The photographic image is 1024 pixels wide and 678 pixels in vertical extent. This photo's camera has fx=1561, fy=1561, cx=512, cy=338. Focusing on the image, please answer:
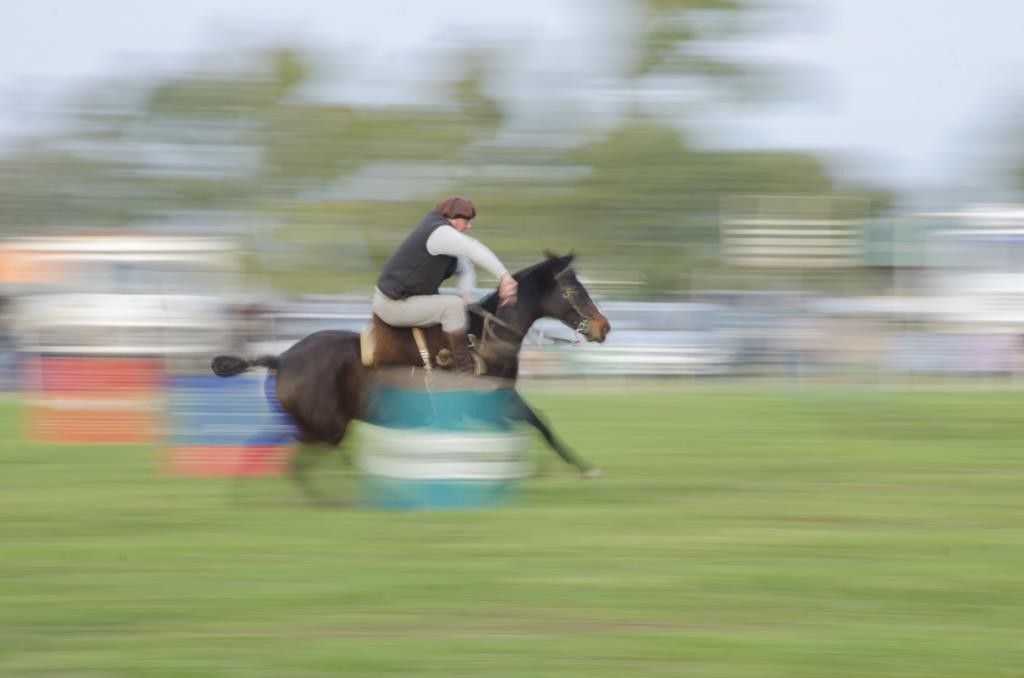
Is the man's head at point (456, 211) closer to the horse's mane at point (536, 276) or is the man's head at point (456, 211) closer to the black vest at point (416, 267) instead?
the black vest at point (416, 267)

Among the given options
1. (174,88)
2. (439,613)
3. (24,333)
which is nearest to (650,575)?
(439,613)

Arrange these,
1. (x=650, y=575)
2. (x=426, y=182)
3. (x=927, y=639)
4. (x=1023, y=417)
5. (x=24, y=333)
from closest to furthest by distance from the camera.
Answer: (x=927, y=639) → (x=650, y=575) → (x=1023, y=417) → (x=24, y=333) → (x=426, y=182)

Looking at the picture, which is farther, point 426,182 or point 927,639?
point 426,182

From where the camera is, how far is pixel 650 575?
7.31 meters

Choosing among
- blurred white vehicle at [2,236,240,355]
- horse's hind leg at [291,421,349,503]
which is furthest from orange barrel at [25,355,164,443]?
blurred white vehicle at [2,236,240,355]

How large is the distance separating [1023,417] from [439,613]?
461 inches

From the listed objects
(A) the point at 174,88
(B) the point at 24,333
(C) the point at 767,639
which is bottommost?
(B) the point at 24,333

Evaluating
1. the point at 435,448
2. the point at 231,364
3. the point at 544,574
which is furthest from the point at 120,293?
the point at 544,574

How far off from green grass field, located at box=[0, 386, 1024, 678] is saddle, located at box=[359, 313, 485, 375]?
3.21 ft

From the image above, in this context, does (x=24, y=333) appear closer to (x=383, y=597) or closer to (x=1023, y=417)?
(x=1023, y=417)

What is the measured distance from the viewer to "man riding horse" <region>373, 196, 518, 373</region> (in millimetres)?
9820

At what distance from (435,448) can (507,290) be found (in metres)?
1.38

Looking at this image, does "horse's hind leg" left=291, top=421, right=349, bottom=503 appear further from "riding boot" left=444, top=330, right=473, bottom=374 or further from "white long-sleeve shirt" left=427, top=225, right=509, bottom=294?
"white long-sleeve shirt" left=427, top=225, right=509, bottom=294

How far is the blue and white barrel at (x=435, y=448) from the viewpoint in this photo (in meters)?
9.13
